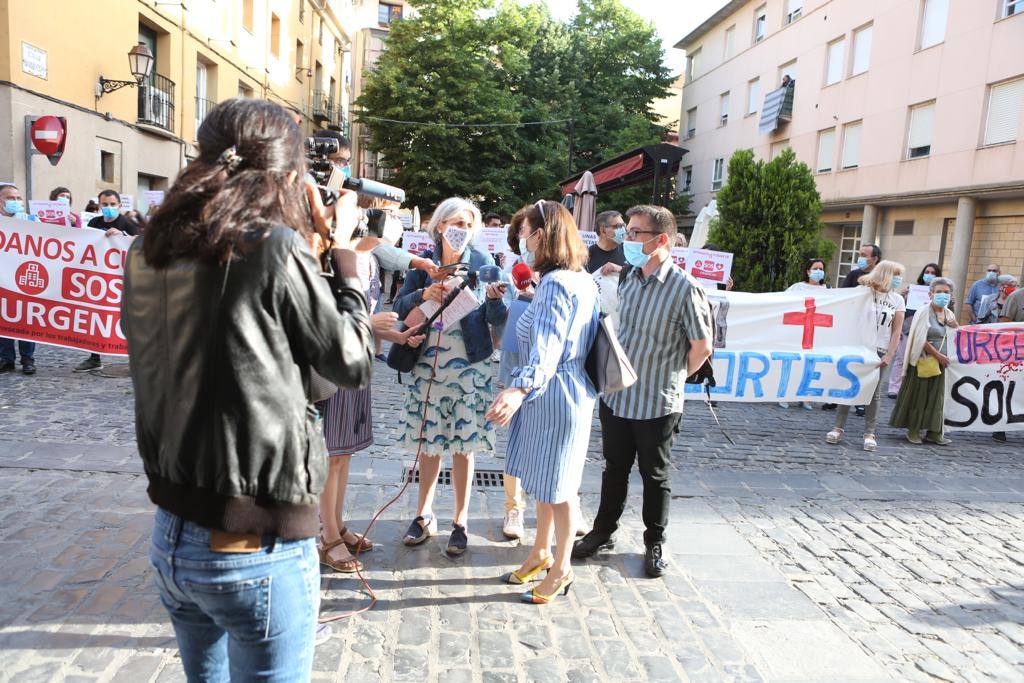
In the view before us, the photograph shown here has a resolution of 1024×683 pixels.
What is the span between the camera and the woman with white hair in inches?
158

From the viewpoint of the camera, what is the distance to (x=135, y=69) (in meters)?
15.4

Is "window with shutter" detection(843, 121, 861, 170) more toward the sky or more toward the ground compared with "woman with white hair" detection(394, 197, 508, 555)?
more toward the sky

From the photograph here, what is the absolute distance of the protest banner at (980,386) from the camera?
311 inches

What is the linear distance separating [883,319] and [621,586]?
17.7ft

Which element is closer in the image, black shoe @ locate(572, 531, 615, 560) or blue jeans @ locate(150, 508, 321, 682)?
blue jeans @ locate(150, 508, 321, 682)

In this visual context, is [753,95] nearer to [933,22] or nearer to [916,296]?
[933,22]

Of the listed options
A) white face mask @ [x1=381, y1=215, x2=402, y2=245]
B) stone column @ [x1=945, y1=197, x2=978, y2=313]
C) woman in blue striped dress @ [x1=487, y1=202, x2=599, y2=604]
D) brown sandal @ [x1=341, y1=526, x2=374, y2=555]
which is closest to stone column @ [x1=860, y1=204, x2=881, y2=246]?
stone column @ [x1=945, y1=197, x2=978, y2=313]

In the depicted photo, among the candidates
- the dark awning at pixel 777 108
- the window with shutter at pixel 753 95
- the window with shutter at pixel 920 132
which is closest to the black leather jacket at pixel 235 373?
the window with shutter at pixel 920 132

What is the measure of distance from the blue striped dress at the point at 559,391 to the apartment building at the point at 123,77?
41.9ft

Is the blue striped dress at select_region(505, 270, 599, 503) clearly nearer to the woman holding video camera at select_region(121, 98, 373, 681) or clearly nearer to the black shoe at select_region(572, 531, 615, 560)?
the black shoe at select_region(572, 531, 615, 560)

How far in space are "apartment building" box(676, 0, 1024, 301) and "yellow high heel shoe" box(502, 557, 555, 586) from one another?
1891 centimetres

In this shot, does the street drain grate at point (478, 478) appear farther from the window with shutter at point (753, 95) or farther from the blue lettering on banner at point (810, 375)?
the window with shutter at point (753, 95)

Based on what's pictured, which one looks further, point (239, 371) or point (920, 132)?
point (920, 132)

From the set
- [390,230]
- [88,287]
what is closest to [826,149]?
[88,287]
